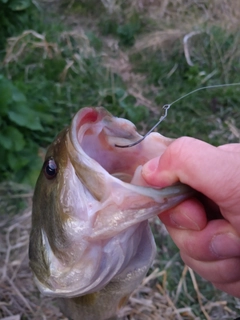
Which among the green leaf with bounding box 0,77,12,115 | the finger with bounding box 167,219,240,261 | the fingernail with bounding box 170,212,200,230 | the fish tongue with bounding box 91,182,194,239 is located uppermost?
the fish tongue with bounding box 91,182,194,239

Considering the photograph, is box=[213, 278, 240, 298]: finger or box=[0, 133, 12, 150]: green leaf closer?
box=[213, 278, 240, 298]: finger

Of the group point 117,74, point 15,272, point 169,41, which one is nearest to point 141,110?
point 117,74

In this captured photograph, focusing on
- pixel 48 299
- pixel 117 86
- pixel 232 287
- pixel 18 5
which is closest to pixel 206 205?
pixel 232 287

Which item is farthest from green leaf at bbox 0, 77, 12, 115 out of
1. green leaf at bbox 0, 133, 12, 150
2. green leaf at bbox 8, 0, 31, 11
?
green leaf at bbox 8, 0, 31, 11

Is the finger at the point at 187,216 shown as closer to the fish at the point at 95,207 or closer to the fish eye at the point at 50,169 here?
the fish at the point at 95,207

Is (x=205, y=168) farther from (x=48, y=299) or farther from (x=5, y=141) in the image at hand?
(x=5, y=141)

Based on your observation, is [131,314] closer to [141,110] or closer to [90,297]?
[90,297]

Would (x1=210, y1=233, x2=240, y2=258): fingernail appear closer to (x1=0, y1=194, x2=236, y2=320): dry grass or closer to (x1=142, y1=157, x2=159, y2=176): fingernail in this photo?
(x1=142, y1=157, x2=159, y2=176): fingernail
